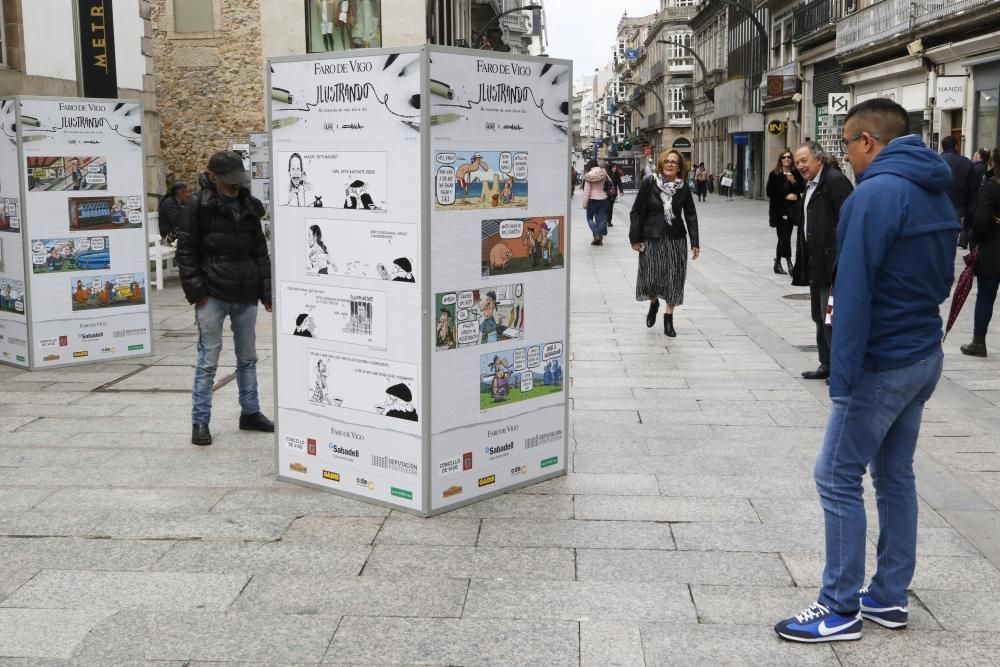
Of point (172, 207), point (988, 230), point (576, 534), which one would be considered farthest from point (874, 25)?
point (576, 534)

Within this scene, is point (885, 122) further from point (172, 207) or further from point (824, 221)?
point (172, 207)

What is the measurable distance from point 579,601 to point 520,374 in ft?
5.37

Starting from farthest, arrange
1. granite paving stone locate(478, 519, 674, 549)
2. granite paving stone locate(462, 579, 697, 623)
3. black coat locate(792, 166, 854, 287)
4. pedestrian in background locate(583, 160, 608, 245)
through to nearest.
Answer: pedestrian in background locate(583, 160, 608, 245) → black coat locate(792, 166, 854, 287) → granite paving stone locate(478, 519, 674, 549) → granite paving stone locate(462, 579, 697, 623)

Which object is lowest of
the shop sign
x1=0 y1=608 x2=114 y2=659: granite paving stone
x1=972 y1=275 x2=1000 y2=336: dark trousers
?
x1=0 y1=608 x2=114 y2=659: granite paving stone

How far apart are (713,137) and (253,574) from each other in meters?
66.0

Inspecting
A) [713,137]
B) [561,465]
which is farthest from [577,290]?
[713,137]

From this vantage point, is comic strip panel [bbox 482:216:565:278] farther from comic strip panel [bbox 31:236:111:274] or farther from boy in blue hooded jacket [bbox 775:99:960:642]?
comic strip panel [bbox 31:236:111:274]

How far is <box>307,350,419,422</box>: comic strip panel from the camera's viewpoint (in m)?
5.45

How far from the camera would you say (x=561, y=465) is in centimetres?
621

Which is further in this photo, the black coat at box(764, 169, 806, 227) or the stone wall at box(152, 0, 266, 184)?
the stone wall at box(152, 0, 266, 184)

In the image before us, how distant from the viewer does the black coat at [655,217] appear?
35.4 ft

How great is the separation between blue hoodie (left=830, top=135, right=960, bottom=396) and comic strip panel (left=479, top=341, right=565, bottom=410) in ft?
6.81

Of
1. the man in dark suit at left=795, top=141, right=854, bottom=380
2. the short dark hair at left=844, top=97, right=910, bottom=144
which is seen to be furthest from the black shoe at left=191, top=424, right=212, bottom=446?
the short dark hair at left=844, top=97, right=910, bottom=144

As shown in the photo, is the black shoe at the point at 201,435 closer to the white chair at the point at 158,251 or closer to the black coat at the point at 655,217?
the black coat at the point at 655,217
